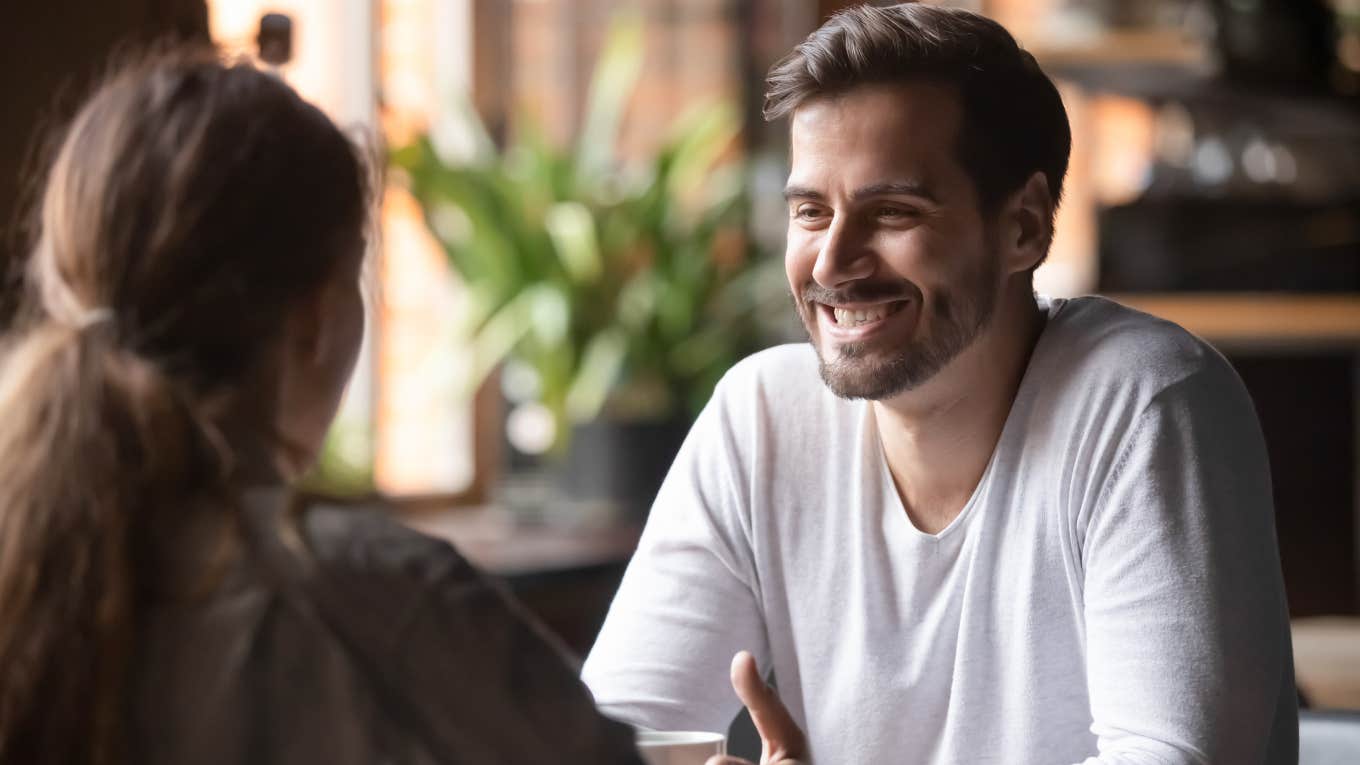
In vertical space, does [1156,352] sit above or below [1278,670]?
above

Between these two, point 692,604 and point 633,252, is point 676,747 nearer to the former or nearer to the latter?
point 692,604

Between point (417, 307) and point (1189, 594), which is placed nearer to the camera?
point (1189, 594)

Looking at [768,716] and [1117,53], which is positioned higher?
[1117,53]

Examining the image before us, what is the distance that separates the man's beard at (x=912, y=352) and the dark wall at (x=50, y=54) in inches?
25.2

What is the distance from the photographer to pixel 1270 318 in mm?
4223

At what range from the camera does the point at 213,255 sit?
2.41 ft

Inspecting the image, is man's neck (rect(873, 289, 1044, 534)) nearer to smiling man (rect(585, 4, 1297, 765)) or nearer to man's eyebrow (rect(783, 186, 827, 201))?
smiling man (rect(585, 4, 1297, 765))

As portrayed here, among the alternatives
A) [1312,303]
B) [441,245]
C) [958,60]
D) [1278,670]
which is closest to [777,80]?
[958,60]

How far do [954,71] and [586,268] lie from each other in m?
1.70

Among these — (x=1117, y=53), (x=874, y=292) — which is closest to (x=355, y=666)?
(x=874, y=292)

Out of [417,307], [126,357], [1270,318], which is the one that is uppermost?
[126,357]

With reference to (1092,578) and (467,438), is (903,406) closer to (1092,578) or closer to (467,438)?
(1092,578)

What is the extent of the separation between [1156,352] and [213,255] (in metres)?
0.82

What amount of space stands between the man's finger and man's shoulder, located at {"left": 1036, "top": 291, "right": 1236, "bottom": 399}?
14.5 inches
